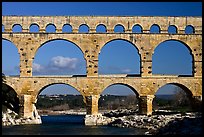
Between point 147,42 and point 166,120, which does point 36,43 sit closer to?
point 147,42

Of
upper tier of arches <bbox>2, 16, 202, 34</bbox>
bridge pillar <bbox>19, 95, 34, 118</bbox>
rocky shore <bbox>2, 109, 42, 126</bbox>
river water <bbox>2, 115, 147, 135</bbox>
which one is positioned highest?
upper tier of arches <bbox>2, 16, 202, 34</bbox>

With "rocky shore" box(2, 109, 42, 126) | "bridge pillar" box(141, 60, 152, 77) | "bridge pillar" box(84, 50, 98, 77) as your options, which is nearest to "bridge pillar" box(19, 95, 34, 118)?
"rocky shore" box(2, 109, 42, 126)

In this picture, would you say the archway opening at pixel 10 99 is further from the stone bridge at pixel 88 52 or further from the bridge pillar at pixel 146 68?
the bridge pillar at pixel 146 68

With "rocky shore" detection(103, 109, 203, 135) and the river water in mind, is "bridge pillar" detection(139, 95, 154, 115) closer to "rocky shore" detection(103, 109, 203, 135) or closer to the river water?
A: "rocky shore" detection(103, 109, 203, 135)

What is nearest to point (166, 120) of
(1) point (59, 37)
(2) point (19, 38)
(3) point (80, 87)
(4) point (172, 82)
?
(4) point (172, 82)

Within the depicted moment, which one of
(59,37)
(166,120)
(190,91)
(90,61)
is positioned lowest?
(166,120)

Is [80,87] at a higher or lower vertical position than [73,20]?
lower

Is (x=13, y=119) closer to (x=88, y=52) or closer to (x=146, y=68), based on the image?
(x=88, y=52)

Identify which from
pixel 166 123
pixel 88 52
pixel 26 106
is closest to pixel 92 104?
pixel 88 52
